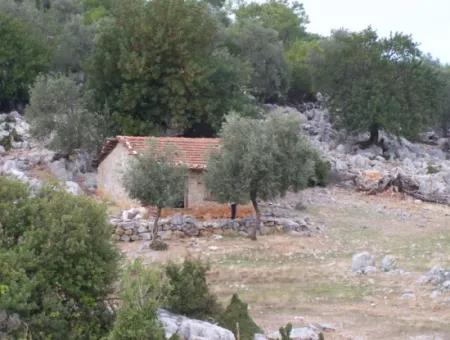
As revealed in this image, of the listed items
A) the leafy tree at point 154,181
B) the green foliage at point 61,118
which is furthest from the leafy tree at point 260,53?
the leafy tree at point 154,181

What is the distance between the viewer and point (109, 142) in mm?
35625

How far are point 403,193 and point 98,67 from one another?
1904 centimetres

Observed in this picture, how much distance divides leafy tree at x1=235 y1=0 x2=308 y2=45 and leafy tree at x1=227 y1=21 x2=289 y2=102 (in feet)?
58.0

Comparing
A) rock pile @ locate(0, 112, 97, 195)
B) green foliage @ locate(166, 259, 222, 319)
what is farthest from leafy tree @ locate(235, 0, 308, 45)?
green foliage @ locate(166, 259, 222, 319)

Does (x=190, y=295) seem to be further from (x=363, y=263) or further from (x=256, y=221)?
(x=256, y=221)

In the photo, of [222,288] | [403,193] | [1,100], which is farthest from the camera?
[1,100]

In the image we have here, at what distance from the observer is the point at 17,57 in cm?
5272

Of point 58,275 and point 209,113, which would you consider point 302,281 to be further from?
point 209,113

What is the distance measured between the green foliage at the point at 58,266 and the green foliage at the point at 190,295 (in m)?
1.45

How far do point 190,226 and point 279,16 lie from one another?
209ft

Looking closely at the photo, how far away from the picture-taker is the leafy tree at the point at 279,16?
87.3 m

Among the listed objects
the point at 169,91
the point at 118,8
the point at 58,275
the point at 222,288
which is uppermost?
the point at 118,8

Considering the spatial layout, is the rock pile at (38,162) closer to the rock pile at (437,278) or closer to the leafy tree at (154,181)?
the leafy tree at (154,181)

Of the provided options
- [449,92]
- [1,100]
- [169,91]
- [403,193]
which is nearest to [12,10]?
[1,100]
